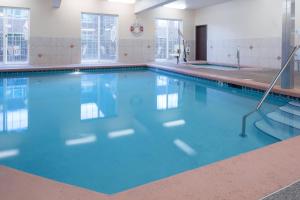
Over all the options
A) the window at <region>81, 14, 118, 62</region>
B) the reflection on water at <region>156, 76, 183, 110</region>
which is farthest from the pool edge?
the window at <region>81, 14, 118, 62</region>

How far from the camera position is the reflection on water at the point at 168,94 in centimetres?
471

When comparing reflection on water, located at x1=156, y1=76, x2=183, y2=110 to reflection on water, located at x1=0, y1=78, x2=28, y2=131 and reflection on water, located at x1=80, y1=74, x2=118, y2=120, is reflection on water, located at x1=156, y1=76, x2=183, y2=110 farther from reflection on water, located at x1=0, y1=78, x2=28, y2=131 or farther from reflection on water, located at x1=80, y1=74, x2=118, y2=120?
reflection on water, located at x1=0, y1=78, x2=28, y2=131

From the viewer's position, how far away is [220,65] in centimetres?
1060

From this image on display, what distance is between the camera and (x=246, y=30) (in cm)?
988

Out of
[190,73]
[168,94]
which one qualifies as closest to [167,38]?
[190,73]

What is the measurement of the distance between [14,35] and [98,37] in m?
2.87

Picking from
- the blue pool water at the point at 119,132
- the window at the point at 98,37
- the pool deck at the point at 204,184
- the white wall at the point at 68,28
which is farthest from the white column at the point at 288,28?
the window at the point at 98,37

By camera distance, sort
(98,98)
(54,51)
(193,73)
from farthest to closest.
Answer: (54,51)
(193,73)
(98,98)

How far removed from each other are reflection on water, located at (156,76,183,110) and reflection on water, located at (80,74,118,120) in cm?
78

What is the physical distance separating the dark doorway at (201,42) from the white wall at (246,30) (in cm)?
35

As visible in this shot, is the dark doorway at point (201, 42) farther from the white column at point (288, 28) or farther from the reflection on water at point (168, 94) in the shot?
the white column at point (288, 28)

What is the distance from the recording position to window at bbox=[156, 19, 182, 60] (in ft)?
39.9

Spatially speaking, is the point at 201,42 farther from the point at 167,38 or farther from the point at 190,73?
the point at 190,73

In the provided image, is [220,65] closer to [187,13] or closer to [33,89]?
[187,13]
